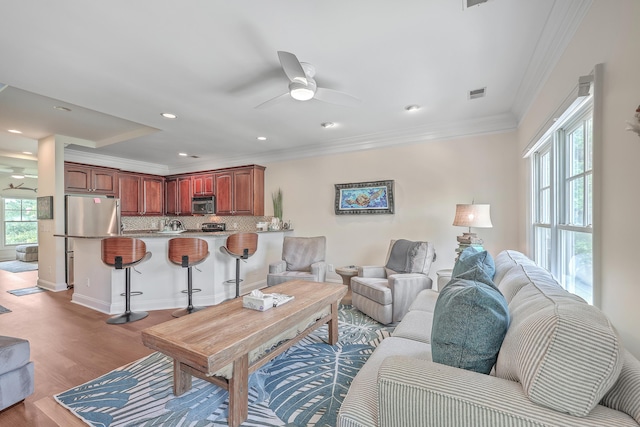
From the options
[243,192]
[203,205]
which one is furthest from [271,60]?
[203,205]

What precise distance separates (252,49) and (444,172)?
3016 mm

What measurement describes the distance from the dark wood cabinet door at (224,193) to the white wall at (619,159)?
5307 millimetres

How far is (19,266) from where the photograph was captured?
23.0 ft

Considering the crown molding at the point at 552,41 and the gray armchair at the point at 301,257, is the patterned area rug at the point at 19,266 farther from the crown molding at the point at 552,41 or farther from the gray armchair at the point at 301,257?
the crown molding at the point at 552,41

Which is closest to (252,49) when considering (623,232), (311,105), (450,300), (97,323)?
(311,105)

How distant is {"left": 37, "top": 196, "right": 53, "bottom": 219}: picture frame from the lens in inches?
181

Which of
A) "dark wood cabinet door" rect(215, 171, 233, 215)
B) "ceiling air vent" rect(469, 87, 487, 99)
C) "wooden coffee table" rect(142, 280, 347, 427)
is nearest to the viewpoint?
"wooden coffee table" rect(142, 280, 347, 427)

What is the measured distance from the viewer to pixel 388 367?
3.53ft

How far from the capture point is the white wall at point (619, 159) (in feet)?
3.76

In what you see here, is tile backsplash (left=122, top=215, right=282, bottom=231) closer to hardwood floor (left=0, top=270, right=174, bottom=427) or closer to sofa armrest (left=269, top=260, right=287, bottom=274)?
sofa armrest (left=269, top=260, right=287, bottom=274)

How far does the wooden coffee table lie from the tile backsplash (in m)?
3.62

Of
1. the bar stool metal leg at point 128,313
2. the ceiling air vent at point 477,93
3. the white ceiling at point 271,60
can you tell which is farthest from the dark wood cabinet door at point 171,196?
the ceiling air vent at point 477,93

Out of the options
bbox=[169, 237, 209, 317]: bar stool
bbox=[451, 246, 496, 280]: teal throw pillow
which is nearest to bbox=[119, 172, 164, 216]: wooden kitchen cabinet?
bbox=[169, 237, 209, 317]: bar stool

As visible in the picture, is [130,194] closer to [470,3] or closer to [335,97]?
[335,97]
